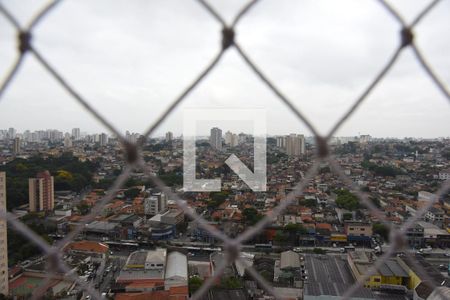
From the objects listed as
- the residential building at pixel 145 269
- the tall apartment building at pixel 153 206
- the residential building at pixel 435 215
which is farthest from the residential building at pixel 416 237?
the tall apartment building at pixel 153 206

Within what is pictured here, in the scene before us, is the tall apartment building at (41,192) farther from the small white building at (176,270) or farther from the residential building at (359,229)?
the residential building at (359,229)

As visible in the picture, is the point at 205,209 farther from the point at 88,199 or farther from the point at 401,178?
the point at 401,178

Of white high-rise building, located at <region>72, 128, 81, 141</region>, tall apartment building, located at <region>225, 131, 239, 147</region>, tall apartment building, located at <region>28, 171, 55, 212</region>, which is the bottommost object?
tall apartment building, located at <region>28, 171, 55, 212</region>

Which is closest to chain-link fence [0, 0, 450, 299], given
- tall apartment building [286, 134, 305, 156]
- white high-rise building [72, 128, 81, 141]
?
tall apartment building [286, 134, 305, 156]

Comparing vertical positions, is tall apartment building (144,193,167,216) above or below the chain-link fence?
below

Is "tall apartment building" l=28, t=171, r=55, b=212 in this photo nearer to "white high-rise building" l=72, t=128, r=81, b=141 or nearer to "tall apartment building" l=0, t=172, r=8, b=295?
"tall apartment building" l=0, t=172, r=8, b=295

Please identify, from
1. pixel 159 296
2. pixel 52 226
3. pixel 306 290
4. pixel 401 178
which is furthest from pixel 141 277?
pixel 401 178
